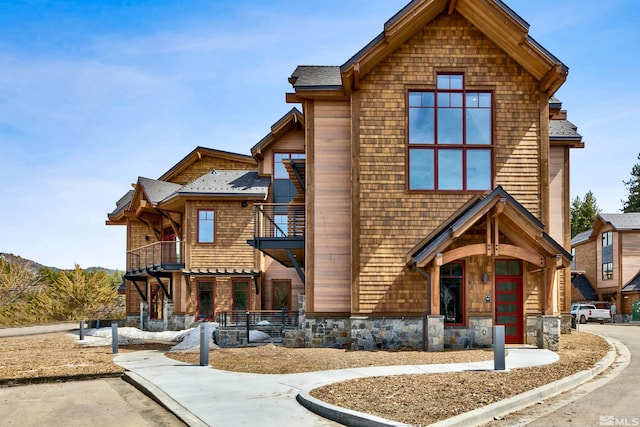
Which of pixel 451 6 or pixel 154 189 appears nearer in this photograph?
pixel 451 6

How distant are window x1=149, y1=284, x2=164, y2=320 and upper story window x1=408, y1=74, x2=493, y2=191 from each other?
19.7m

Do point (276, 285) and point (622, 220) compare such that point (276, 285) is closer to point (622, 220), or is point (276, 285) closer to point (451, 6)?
point (451, 6)

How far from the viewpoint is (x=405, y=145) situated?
19578 millimetres

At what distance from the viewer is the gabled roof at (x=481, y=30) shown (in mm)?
18750

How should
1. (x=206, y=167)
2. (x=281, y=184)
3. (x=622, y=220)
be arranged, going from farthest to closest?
(x=622, y=220) → (x=206, y=167) → (x=281, y=184)

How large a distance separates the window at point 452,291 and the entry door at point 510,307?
1.43m

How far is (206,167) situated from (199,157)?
759 mm

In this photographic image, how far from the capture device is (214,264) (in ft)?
98.1

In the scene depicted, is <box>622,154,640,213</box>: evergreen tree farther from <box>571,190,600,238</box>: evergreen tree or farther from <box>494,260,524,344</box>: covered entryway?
<box>494,260,524,344</box>: covered entryway

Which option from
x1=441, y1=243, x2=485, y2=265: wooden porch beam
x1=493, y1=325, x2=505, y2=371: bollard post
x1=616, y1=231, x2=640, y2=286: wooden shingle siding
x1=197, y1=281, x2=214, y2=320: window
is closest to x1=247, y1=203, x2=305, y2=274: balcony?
x1=197, y1=281, x2=214, y2=320: window

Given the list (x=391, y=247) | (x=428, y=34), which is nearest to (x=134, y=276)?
(x=391, y=247)

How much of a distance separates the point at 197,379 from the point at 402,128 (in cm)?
1018

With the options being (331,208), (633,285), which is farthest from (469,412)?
(633,285)

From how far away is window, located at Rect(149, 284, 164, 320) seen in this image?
3434 centimetres
